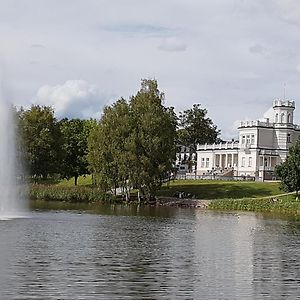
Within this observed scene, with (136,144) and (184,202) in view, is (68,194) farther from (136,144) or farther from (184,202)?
(184,202)

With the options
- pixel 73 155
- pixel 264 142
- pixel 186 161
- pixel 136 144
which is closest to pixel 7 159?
pixel 136 144

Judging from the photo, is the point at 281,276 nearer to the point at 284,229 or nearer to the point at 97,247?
the point at 97,247

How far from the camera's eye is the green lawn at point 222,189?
3258 inches

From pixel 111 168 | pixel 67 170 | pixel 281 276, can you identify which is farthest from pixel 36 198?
pixel 281 276

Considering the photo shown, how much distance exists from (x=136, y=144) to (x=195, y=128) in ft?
217

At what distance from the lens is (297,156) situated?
76.9 metres

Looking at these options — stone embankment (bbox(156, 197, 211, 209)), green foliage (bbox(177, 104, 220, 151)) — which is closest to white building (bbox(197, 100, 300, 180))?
green foliage (bbox(177, 104, 220, 151))

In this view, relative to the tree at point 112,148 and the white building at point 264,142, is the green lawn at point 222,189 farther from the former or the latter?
the white building at point 264,142

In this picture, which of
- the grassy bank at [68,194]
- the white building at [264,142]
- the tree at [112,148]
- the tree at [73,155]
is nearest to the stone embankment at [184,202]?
the tree at [112,148]

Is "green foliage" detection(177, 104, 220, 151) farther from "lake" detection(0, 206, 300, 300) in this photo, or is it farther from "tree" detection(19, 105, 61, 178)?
"lake" detection(0, 206, 300, 300)

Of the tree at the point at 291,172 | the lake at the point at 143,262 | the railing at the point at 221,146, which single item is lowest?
the lake at the point at 143,262

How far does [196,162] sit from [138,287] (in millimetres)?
112869

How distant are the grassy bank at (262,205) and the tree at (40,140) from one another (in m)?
26.7

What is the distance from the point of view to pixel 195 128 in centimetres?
13888
